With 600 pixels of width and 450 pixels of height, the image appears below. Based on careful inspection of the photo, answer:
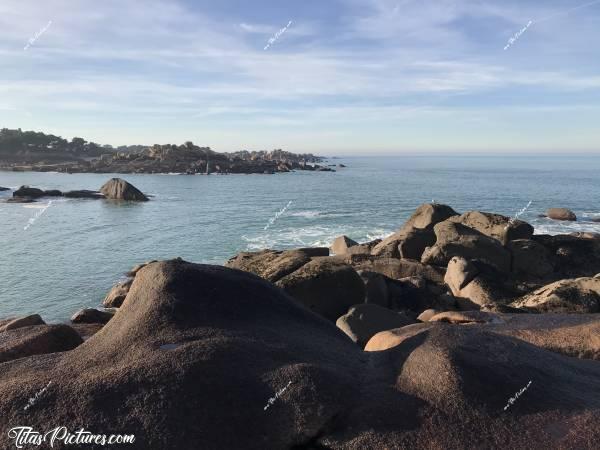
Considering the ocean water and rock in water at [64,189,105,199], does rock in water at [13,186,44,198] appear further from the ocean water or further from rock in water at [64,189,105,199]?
rock in water at [64,189,105,199]

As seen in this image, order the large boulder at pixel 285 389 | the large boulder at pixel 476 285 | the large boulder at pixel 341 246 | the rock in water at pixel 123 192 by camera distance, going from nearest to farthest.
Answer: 1. the large boulder at pixel 285 389
2. the large boulder at pixel 476 285
3. the large boulder at pixel 341 246
4. the rock in water at pixel 123 192

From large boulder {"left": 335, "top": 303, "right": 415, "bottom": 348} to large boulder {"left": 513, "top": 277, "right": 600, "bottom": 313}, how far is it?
6353 mm

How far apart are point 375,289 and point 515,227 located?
1306 cm

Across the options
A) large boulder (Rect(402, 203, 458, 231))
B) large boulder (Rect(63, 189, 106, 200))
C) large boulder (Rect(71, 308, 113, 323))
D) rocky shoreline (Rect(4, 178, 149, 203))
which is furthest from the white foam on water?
large boulder (Rect(71, 308, 113, 323))

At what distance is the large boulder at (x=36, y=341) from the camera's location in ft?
31.6

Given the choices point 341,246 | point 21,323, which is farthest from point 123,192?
point 21,323

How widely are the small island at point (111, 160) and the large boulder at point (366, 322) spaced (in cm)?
11006

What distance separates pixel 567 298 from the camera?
17.2 meters

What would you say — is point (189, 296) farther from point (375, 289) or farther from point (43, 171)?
point (43, 171)

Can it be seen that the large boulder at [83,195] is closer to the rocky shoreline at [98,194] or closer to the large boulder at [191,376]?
the rocky shoreline at [98,194]

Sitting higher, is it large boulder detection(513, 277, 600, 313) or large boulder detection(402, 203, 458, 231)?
large boulder detection(402, 203, 458, 231)

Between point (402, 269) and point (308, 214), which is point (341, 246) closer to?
point (402, 269)

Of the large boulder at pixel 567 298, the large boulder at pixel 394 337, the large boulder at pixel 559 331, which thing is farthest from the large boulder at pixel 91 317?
the large boulder at pixel 567 298

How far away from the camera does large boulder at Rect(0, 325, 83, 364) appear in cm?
964
